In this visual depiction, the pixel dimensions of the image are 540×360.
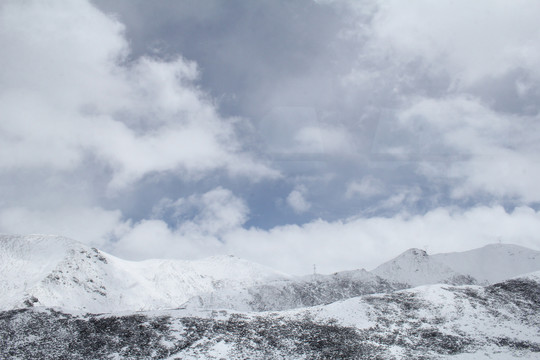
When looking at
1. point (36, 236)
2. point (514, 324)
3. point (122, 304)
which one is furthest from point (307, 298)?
point (36, 236)

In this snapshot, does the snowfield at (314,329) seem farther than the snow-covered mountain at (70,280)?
No

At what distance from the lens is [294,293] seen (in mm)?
136500

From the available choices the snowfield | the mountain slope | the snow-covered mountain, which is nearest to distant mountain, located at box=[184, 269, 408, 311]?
the snow-covered mountain

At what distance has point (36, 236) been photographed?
612ft

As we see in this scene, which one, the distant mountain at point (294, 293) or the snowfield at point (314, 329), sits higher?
the distant mountain at point (294, 293)

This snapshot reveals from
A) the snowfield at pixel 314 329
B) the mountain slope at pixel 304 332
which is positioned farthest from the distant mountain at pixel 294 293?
the mountain slope at pixel 304 332

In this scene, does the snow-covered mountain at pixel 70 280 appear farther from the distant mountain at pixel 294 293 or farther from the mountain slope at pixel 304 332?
the mountain slope at pixel 304 332

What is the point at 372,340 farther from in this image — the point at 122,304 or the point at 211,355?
the point at 122,304

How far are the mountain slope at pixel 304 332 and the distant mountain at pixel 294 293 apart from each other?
68.3 meters

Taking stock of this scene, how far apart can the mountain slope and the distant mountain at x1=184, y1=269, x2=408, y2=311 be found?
224 ft

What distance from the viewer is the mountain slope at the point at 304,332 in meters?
31.7

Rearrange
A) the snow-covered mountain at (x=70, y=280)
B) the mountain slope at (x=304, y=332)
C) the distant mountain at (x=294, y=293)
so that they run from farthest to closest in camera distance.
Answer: the snow-covered mountain at (x=70, y=280) → the distant mountain at (x=294, y=293) → the mountain slope at (x=304, y=332)

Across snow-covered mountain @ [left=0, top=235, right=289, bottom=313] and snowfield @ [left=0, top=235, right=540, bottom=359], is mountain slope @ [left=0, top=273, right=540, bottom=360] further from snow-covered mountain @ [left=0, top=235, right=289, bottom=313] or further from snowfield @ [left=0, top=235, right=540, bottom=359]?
snow-covered mountain @ [left=0, top=235, right=289, bottom=313]

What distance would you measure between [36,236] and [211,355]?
19236 cm
